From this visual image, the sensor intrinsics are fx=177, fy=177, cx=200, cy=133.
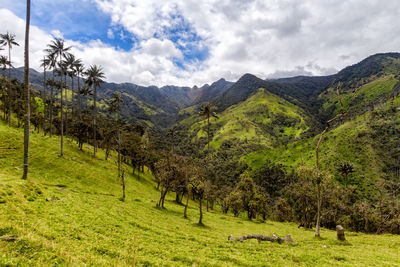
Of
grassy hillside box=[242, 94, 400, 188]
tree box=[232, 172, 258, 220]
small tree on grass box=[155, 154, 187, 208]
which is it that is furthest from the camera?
grassy hillside box=[242, 94, 400, 188]

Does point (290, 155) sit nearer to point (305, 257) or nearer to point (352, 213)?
point (352, 213)

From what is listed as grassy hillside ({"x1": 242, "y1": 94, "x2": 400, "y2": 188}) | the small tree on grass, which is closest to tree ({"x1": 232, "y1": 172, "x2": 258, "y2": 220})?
the small tree on grass

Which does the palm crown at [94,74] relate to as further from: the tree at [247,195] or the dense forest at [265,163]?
the tree at [247,195]

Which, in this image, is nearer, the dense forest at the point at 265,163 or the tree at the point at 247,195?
the dense forest at the point at 265,163

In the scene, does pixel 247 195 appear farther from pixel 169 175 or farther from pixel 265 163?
pixel 265 163

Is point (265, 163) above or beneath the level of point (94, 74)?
beneath

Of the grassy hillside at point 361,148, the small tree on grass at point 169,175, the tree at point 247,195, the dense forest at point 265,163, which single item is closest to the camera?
the small tree on grass at point 169,175

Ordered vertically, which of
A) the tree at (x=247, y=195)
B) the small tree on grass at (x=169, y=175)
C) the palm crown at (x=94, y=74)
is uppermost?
the palm crown at (x=94, y=74)

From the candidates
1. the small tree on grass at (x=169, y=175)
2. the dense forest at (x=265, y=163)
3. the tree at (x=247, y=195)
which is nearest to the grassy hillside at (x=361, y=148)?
the dense forest at (x=265, y=163)

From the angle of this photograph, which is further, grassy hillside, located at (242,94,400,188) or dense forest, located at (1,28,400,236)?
grassy hillside, located at (242,94,400,188)

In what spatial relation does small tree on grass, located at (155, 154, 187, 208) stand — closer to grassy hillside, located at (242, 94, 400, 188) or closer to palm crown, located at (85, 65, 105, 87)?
palm crown, located at (85, 65, 105, 87)

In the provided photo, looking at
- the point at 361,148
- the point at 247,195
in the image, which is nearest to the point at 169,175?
the point at 247,195

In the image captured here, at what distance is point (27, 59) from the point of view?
23531 mm

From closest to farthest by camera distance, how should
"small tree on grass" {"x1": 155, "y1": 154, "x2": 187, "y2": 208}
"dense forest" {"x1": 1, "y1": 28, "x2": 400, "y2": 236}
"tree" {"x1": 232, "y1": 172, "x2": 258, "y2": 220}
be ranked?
"small tree on grass" {"x1": 155, "y1": 154, "x2": 187, "y2": 208}, "dense forest" {"x1": 1, "y1": 28, "x2": 400, "y2": 236}, "tree" {"x1": 232, "y1": 172, "x2": 258, "y2": 220}
